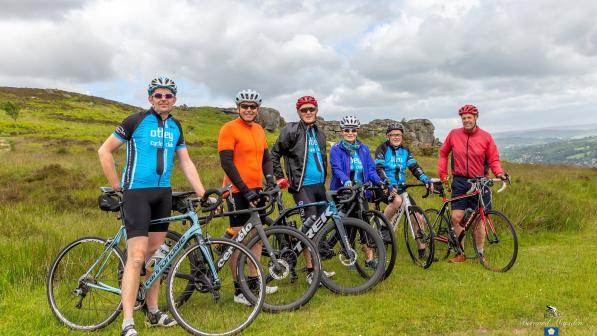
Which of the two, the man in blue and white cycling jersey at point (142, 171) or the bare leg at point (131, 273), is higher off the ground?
the man in blue and white cycling jersey at point (142, 171)

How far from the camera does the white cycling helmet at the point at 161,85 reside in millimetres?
4609

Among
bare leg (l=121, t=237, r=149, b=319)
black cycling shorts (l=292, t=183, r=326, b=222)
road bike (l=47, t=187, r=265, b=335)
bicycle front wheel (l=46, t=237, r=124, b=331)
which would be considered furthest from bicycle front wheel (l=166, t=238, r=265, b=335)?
black cycling shorts (l=292, t=183, r=326, b=222)

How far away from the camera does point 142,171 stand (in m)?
4.50

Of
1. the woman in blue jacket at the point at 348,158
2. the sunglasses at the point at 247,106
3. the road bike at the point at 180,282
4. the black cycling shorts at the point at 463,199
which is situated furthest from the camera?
the black cycling shorts at the point at 463,199

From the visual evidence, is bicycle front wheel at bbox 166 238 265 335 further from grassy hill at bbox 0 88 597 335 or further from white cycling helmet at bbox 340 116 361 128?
white cycling helmet at bbox 340 116 361 128

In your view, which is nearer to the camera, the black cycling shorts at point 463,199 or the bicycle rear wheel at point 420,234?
the bicycle rear wheel at point 420,234

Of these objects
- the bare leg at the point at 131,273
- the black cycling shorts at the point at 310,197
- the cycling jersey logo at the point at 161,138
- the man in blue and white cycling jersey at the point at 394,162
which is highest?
the cycling jersey logo at the point at 161,138

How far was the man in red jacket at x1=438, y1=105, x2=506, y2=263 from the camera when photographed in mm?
7652

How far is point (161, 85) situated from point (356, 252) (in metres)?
3.49

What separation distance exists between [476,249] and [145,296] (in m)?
5.80

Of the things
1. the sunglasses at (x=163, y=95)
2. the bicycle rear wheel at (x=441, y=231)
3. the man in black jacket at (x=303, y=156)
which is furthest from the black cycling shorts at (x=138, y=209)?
the bicycle rear wheel at (x=441, y=231)

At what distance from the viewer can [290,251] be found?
5574 mm

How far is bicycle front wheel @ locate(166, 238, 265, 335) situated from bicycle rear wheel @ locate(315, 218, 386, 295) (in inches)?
49.4

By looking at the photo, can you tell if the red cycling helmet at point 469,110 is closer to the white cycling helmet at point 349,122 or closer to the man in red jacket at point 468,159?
the man in red jacket at point 468,159
